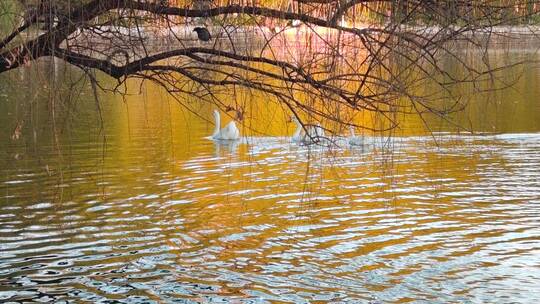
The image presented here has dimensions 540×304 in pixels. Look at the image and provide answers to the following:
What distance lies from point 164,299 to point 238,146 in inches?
348

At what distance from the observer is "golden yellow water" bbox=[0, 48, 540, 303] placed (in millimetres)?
6598

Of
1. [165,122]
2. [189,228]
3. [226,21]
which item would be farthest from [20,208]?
[165,122]

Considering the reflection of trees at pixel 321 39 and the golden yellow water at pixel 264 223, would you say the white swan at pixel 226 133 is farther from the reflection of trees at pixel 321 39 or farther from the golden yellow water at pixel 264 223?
the reflection of trees at pixel 321 39

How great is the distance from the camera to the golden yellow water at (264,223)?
21.6 feet

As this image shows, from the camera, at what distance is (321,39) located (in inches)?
143

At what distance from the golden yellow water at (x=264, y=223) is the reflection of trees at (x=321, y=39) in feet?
0.69

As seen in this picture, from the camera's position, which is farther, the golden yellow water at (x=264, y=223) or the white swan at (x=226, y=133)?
the white swan at (x=226, y=133)

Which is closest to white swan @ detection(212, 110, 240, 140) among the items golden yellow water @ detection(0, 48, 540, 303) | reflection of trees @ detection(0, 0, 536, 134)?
golden yellow water @ detection(0, 48, 540, 303)

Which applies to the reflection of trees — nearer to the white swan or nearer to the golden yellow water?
the golden yellow water

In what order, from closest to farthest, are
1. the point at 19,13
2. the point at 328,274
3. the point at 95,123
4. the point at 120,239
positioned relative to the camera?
the point at 19,13 < the point at 328,274 < the point at 120,239 < the point at 95,123

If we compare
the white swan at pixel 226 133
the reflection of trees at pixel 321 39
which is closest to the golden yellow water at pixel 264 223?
the reflection of trees at pixel 321 39

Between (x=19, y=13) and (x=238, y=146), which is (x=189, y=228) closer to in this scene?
(x=19, y=13)

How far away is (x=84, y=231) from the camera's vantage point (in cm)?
867

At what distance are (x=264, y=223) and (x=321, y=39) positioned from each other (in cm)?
550
